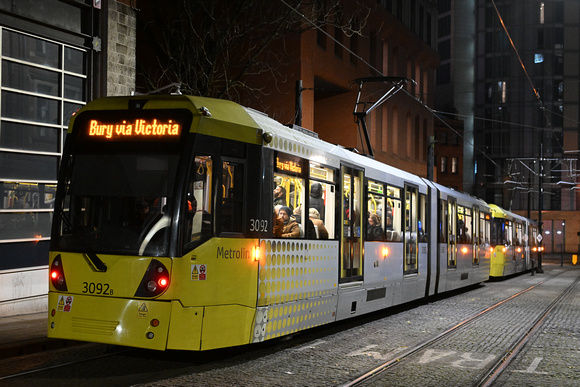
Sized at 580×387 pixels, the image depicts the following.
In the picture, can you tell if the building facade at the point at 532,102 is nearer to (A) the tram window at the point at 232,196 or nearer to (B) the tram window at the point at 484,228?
(B) the tram window at the point at 484,228

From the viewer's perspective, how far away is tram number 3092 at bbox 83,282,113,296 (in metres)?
8.46

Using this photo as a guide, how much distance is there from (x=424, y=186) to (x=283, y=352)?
8.65 m

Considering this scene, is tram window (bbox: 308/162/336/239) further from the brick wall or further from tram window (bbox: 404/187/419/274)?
the brick wall

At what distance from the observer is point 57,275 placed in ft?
28.8

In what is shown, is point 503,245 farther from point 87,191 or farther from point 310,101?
point 87,191

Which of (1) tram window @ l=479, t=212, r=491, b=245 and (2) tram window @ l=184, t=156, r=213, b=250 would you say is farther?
(1) tram window @ l=479, t=212, r=491, b=245

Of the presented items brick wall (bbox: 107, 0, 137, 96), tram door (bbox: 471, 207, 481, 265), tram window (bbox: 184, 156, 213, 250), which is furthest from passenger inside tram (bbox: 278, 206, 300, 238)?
tram door (bbox: 471, 207, 481, 265)

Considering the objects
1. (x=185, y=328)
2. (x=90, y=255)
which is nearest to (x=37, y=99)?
(x=90, y=255)

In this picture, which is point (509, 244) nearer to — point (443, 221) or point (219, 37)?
point (443, 221)

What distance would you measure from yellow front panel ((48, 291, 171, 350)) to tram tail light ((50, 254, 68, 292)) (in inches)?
4.5

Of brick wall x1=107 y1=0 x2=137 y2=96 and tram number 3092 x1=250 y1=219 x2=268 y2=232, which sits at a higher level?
brick wall x1=107 y1=0 x2=137 y2=96

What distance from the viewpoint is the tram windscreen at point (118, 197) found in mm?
8469

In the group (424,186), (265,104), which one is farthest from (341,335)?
(265,104)

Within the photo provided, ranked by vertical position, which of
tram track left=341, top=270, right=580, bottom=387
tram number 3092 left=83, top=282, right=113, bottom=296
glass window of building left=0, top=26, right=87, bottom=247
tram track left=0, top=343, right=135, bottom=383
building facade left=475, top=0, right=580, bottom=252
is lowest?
tram track left=341, top=270, right=580, bottom=387
